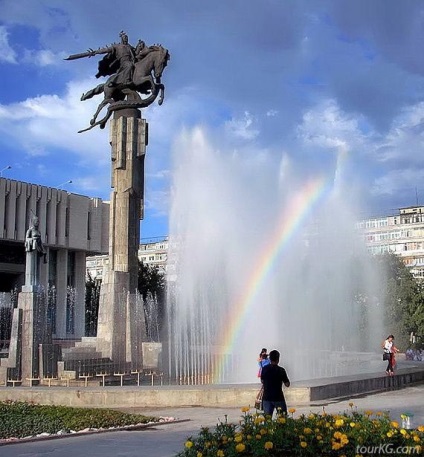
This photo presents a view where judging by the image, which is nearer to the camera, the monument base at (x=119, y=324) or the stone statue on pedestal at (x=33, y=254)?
the stone statue on pedestal at (x=33, y=254)

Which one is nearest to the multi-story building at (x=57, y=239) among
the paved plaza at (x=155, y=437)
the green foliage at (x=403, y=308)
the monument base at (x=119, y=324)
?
the green foliage at (x=403, y=308)

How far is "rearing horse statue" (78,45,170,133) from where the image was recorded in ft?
81.4

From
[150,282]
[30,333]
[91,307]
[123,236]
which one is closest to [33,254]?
[30,333]

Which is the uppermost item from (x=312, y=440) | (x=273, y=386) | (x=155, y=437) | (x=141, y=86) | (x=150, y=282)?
(x=141, y=86)

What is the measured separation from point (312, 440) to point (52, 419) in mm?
5521

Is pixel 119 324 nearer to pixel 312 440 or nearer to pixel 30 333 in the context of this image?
pixel 30 333

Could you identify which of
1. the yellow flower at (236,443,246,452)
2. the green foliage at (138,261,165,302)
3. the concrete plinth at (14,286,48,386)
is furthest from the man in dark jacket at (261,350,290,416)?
the green foliage at (138,261,165,302)

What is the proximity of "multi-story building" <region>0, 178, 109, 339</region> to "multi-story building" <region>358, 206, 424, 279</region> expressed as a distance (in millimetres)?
31558

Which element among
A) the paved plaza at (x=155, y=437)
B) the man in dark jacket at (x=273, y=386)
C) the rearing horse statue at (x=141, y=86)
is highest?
the rearing horse statue at (x=141, y=86)

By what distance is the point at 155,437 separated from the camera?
9188mm

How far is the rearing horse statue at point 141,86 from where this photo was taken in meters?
24.8

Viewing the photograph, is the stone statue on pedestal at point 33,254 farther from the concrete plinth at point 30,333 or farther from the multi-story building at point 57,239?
the multi-story building at point 57,239

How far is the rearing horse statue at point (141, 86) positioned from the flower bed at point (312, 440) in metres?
19.8

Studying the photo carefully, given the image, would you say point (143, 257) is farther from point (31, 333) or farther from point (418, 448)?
point (418, 448)
